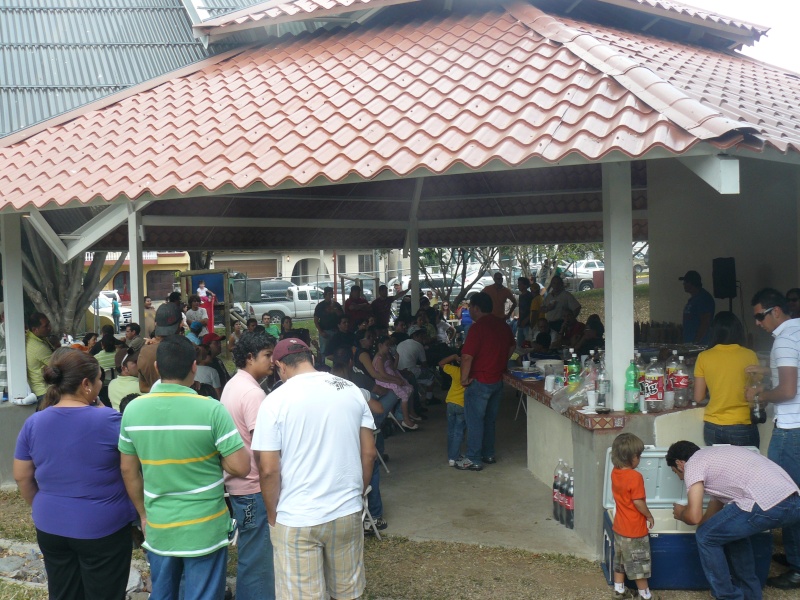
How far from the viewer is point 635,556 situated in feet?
16.4

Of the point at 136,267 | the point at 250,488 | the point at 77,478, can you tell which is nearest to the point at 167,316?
the point at 136,267

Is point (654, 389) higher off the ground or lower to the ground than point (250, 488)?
higher

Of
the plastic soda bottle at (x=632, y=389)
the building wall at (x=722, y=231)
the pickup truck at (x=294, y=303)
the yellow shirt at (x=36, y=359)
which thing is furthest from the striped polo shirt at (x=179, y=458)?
the pickup truck at (x=294, y=303)

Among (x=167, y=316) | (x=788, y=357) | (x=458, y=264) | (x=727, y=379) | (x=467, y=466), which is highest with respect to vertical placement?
(x=458, y=264)

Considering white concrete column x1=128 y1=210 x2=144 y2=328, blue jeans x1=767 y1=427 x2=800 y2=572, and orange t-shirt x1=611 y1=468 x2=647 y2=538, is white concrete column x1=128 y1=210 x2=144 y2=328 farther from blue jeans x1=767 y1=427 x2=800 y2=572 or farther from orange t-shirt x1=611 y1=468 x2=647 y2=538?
blue jeans x1=767 y1=427 x2=800 y2=572

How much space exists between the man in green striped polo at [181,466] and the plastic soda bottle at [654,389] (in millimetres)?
3112

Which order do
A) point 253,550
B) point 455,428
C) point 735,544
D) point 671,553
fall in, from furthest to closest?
1. point 455,428
2. point 671,553
3. point 735,544
4. point 253,550

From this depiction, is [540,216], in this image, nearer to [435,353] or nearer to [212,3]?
[435,353]

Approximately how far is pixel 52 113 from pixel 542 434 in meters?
6.40

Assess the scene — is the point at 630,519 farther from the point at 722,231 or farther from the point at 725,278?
the point at 722,231

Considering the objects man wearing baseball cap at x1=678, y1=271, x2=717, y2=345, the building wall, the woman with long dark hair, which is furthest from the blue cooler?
the building wall

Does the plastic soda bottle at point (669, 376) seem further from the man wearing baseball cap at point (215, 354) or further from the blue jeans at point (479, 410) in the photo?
the man wearing baseball cap at point (215, 354)

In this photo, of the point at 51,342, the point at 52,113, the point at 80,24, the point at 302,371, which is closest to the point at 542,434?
the point at 302,371

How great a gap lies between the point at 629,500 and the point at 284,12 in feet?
20.1
